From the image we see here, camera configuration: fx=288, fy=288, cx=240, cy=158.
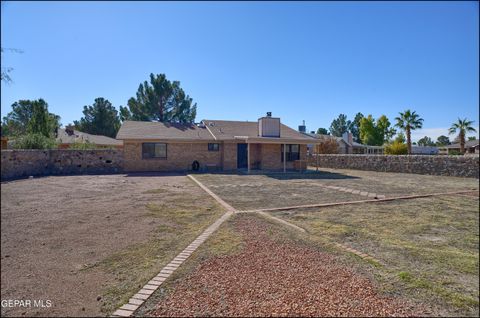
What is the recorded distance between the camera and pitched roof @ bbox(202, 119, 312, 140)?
2126 centimetres

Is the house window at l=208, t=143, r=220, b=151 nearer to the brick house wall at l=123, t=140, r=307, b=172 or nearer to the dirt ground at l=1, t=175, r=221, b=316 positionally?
the brick house wall at l=123, t=140, r=307, b=172

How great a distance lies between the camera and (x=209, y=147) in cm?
2106

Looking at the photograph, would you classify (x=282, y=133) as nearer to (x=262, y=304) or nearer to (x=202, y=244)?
(x=202, y=244)

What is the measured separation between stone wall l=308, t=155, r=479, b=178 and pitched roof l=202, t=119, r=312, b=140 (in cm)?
442

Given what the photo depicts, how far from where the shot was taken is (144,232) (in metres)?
5.34

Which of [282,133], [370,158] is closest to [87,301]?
[282,133]

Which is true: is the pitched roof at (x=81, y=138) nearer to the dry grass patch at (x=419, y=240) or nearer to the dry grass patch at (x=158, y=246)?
the dry grass patch at (x=158, y=246)

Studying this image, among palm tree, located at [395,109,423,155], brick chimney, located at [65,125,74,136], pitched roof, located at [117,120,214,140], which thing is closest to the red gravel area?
brick chimney, located at [65,125,74,136]

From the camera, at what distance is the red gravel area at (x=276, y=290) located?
9.23 ft

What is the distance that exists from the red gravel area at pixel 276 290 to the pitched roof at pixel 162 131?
16.7 m

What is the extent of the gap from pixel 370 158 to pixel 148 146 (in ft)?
53.4

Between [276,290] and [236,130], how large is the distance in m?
20.0

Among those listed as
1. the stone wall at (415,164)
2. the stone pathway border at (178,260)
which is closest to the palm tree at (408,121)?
the stone wall at (415,164)

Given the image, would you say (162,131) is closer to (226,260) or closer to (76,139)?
(76,139)
